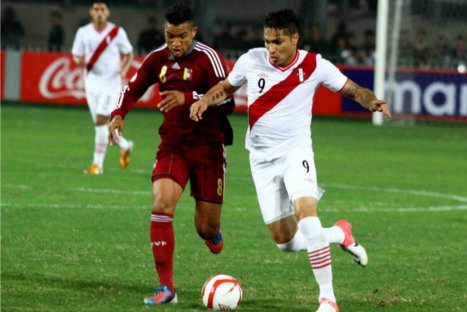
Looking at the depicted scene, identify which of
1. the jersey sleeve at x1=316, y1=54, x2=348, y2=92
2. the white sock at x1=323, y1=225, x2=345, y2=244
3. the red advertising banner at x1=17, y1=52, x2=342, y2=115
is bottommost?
the red advertising banner at x1=17, y1=52, x2=342, y2=115

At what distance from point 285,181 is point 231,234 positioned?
3618 millimetres

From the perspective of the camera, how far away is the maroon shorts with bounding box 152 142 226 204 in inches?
375

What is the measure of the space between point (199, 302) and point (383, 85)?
19.4m

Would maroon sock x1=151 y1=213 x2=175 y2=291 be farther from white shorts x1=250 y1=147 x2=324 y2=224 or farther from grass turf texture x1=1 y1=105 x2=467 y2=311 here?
white shorts x1=250 y1=147 x2=324 y2=224

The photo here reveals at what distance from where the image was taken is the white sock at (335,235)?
8.95 meters

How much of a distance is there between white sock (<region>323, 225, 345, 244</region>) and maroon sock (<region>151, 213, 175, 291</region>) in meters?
1.12

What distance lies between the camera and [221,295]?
8.63 meters

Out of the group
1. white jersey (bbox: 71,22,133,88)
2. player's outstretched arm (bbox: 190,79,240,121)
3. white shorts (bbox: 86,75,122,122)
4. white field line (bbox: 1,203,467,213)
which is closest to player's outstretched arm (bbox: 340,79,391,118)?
player's outstretched arm (bbox: 190,79,240,121)

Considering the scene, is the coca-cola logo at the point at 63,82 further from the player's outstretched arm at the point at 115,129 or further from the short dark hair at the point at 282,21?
the short dark hair at the point at 282,21

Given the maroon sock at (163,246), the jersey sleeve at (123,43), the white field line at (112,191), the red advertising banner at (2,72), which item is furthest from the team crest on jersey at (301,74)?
the red advertising banner at (2,72)

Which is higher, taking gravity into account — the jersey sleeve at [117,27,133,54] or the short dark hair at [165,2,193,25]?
the short dark hair at [165,2,193,25]

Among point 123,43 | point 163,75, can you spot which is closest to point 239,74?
point 163,75

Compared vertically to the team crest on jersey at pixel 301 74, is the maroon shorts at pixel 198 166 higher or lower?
lower

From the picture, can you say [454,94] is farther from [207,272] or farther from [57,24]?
[207,272]
